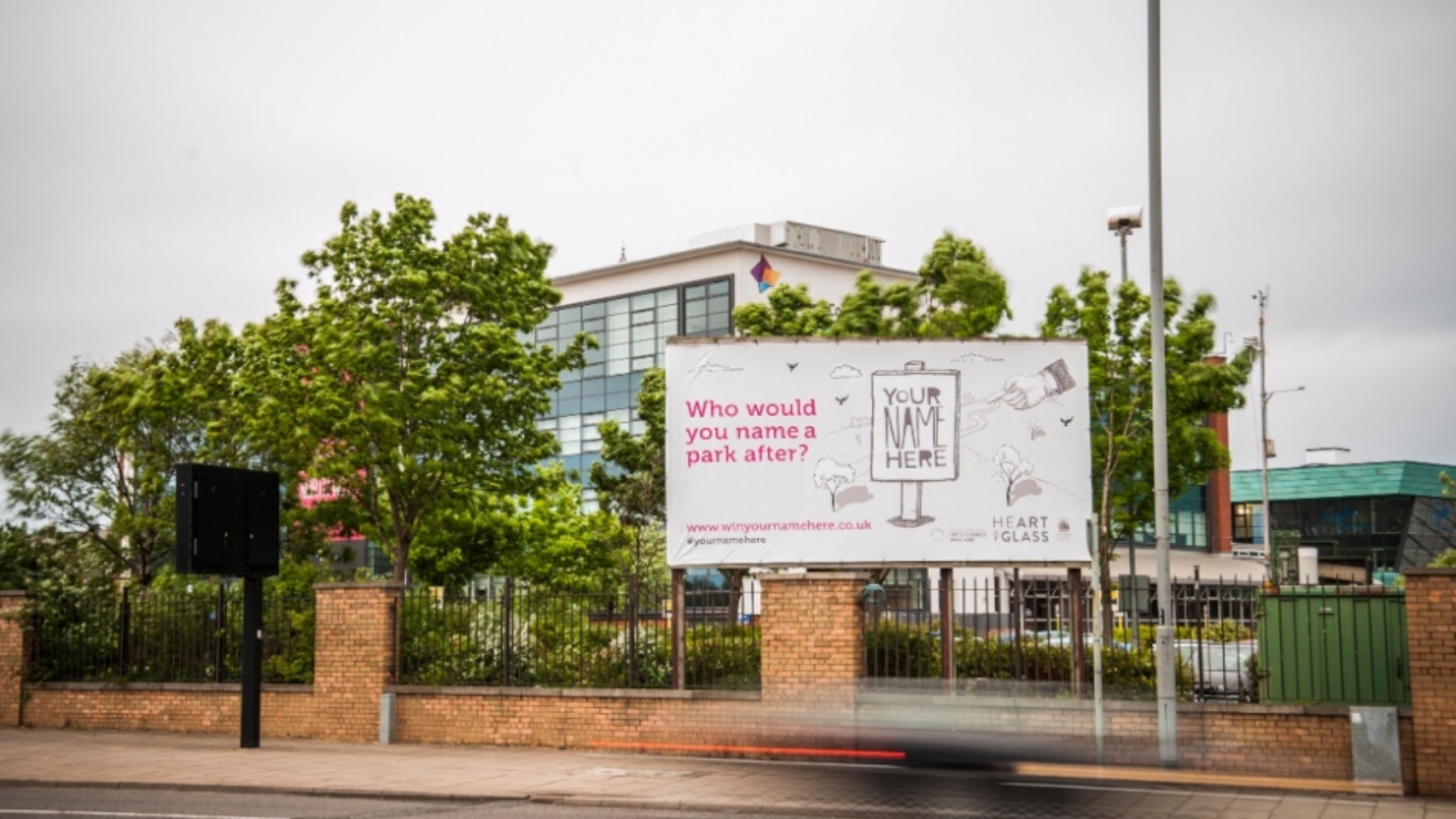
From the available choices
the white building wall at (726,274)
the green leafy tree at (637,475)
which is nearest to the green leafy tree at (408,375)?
the green leafy tree at (637,475)

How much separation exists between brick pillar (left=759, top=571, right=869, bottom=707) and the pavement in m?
1.19

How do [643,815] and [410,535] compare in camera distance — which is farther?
[410,535]

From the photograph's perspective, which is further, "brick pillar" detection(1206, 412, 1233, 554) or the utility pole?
"brick pillar" detection(1206, 412, 1233, 554)

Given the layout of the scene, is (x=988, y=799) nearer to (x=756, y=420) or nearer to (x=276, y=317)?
(x=756, y=420)

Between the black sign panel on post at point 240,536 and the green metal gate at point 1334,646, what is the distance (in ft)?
44.2

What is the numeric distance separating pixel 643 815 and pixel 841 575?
5951mm

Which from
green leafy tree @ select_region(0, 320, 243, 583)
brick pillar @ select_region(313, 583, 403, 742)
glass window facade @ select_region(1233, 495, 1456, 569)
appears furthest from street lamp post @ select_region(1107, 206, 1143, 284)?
glass window facade @ select_region(1233, 495, 1456, 569)

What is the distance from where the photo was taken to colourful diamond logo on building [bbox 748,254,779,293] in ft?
204

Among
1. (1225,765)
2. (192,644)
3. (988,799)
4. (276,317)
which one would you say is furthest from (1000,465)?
(276,317)

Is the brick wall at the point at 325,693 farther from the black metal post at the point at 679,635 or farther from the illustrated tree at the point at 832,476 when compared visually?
the illustrated tree at the point at 832,476

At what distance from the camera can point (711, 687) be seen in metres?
20.6

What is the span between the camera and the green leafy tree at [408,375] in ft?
96.5

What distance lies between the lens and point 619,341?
65625 millimetres

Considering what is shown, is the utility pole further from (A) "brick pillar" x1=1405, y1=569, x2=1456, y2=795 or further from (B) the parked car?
(A) "brick pillar" x1=1405, y1=569, x2=1456, y2=795
